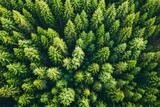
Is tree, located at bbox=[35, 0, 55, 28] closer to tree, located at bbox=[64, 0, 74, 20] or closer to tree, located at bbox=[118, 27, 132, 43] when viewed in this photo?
tree, located at bbox=[64, 0, 74, 20]

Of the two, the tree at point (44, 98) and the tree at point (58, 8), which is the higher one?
the tree at point (58, 8)

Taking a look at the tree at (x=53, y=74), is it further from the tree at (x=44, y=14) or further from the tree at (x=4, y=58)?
the tree at (x=44, y=14)

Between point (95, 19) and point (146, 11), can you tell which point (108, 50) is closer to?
point (95, 19)

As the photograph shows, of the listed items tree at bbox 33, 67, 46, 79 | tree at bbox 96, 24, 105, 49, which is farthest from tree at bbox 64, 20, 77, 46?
tree at bbox 33, 67, 46, 79

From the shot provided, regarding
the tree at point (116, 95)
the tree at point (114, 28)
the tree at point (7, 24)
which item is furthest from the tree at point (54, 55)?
the tree at point (114, 28)

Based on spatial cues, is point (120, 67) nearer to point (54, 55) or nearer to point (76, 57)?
point (76, 57)

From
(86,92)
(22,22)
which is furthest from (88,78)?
(22,22)
